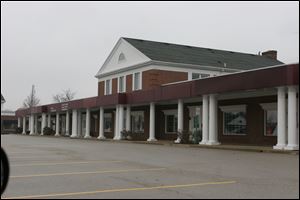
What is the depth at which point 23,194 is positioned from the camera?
841 centimetres

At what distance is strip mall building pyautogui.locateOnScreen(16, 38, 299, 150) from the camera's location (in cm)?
2145

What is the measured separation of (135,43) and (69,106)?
12.6 m

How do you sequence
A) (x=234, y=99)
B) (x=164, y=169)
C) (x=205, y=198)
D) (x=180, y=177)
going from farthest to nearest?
(x=234, y=99) → (x=164, y=169) → (x=180, y=177) → (x=205, y=198)

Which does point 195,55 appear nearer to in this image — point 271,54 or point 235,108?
point 271,54

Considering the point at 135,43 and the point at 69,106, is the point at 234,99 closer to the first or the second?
the point at 135,43

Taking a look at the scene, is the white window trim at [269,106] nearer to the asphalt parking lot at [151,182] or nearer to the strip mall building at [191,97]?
the strip mall building at [191,97]

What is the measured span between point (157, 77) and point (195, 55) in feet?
21.0

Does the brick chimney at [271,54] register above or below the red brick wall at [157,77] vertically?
above

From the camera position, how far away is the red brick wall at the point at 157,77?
39.0m

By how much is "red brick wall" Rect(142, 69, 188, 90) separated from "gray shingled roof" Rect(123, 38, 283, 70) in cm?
115

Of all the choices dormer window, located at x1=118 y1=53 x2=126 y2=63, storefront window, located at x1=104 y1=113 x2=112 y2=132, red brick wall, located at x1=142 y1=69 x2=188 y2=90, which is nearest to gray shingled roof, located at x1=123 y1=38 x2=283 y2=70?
red brick wall, located at x1=142 y1=69 x2=188 y2=90

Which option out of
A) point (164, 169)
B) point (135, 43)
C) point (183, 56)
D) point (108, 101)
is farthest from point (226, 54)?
point (164, 169)

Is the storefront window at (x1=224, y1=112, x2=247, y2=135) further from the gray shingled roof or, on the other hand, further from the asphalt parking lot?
the asphalt parking lot

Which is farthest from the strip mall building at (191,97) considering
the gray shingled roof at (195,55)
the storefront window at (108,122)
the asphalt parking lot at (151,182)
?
the asphalt parking lot at (151,182)
